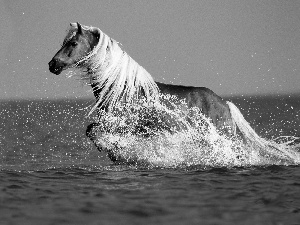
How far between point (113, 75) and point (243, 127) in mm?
3124

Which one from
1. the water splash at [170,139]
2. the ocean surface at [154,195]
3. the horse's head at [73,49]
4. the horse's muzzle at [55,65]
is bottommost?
the ocean surface at [154,195]

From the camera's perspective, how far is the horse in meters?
11.3

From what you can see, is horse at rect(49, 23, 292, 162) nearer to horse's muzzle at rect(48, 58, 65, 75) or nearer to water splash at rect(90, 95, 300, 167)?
horse's muzzle at rect(48, 58, 65, 75)

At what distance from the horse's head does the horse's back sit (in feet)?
5.59

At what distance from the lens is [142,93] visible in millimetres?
11703

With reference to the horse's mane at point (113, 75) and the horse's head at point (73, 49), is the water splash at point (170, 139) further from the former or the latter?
the horse's head at point (73, 49)

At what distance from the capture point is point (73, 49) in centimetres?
1132

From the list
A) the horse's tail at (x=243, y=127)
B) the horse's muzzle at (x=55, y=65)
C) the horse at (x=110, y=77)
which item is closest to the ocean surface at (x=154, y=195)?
the horse's tail at (x=243, y=127)

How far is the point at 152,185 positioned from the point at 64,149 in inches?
504

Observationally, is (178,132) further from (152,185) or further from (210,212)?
(210,212)

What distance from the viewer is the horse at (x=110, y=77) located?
11.3 meters

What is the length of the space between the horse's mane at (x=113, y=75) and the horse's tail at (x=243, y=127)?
181 cm

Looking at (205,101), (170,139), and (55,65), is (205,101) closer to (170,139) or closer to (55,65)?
(170,139)

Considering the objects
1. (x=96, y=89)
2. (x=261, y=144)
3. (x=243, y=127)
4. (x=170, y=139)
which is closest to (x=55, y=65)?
(x=96, y=89)
